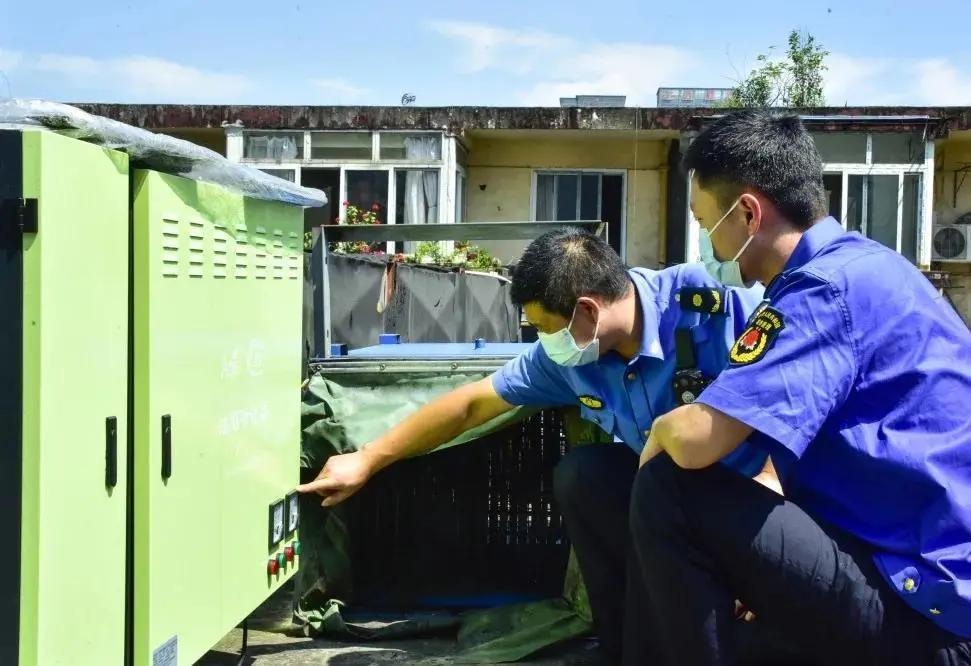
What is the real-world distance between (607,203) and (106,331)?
45.5 feet

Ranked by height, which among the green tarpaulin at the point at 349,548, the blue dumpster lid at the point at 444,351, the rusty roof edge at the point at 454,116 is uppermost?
the rusty roof edge at the point at 454,116

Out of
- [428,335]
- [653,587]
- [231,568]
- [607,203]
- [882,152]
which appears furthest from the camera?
[607,203]

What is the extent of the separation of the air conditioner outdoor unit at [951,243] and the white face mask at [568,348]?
1331 cm

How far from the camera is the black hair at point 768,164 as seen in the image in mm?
2240

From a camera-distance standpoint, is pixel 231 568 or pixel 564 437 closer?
pixel 231 568

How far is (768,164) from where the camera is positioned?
2.24m

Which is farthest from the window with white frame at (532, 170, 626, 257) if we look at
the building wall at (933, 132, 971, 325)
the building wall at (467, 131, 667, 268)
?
the building wall at (933, 132, 971, 325)

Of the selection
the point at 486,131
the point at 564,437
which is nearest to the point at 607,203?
the point at 486,131

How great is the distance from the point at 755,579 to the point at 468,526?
1.63 m

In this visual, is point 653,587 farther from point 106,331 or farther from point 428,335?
point 428,335

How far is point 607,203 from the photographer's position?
1542cm

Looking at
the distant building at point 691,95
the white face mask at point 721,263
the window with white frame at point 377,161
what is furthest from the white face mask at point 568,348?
the distant building at point 691,95

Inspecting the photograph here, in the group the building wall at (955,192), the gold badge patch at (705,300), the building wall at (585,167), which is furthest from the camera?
the building wall at (585,167)

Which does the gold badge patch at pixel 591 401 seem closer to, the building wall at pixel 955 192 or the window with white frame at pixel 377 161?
the window with white frame at pixel 377 161
